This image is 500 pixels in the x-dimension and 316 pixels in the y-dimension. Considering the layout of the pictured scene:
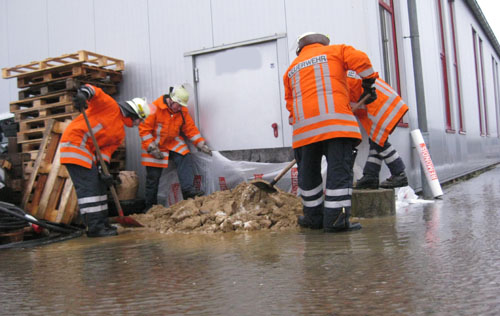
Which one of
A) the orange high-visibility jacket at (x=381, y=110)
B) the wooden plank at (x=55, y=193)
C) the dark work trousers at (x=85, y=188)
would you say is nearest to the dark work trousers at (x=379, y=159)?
the orange high-visibility jacket at (x=381, y=110)

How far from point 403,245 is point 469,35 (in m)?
14.1

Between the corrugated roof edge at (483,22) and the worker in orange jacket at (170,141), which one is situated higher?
the corrugated roof edge at (483,22)

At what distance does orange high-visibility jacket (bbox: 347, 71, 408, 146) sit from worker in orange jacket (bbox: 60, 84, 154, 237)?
111 inches

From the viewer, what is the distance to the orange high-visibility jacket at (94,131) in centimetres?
552

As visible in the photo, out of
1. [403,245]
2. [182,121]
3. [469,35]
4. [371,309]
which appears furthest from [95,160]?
[469,35]

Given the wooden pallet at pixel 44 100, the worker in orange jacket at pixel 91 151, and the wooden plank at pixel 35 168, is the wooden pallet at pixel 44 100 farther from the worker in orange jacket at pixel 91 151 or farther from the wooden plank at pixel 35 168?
the worker in orange jacket at pixel 91 151

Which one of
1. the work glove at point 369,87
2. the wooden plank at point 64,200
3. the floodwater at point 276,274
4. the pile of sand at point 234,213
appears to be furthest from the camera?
the wooden plank at point 64,200

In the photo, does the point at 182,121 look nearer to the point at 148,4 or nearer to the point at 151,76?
the point at 151,76

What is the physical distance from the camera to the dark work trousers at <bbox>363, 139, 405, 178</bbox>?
19.1 feet

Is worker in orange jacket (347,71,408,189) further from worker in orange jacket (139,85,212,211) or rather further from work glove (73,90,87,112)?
work glove (73,90,87,112)

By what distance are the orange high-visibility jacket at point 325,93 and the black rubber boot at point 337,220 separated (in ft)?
2.19

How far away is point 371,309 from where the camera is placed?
2.19m

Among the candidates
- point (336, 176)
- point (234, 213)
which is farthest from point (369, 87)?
point (234, 213)

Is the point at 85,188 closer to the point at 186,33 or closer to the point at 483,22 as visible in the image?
the point at 186,33
